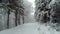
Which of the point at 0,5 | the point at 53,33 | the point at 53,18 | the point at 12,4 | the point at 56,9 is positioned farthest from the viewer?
the point at 12,4

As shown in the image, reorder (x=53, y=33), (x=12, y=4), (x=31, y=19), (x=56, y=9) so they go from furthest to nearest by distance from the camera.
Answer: (x=31, y=19)
(x=12, y=4)
(x=56, y=9)
(x=53, y=33)

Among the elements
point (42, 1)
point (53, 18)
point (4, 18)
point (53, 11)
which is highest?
point (42, 1)

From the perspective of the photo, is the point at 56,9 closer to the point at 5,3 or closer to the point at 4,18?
the point at 5,3

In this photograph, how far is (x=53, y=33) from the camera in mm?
9898

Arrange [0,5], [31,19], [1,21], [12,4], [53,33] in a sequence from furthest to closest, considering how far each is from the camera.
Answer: [31,19]
[1,21]
[12,4]
[0,5]
[53,33]

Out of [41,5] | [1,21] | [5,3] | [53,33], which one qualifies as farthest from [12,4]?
[1,21]

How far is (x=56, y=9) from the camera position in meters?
10.7

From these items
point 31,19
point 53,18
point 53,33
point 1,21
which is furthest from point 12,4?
point 31,19

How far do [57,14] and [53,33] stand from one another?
2.34 metres

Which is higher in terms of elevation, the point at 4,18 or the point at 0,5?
the point at 0,5

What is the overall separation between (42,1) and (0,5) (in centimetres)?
578

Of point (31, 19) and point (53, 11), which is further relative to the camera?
point (31, 19)

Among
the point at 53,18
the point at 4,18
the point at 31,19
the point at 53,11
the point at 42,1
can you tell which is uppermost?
the point at 42,1

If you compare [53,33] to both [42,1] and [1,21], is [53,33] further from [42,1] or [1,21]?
[1,21]
